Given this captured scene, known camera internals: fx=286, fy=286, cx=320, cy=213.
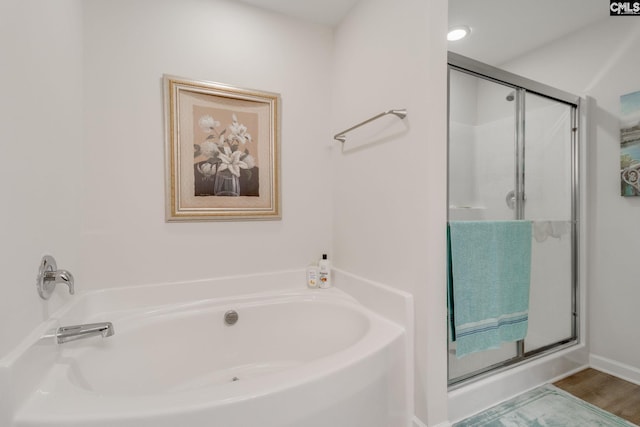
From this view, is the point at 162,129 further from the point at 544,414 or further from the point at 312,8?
the point at 544,414

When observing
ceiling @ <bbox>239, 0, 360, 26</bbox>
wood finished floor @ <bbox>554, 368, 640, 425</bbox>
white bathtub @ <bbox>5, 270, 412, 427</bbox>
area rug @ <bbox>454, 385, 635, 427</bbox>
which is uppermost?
ceiling @ <bbox>239, 0, 360, 26</bbox>

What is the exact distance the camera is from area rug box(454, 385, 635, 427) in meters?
1.37

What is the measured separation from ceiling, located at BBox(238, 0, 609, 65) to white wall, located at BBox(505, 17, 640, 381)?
16 centimetres

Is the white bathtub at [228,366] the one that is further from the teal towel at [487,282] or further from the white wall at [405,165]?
the teal towel at [487,282]

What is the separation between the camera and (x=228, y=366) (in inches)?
60.2

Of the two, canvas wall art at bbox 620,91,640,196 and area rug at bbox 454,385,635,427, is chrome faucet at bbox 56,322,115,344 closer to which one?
area rug at bbox 454,385,635,427

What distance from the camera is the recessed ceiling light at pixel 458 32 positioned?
80.9 inches

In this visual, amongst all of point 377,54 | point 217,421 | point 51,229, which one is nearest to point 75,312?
point 51,229

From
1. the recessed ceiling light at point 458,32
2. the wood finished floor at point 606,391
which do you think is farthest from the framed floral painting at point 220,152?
the wood finished floor at point 606,391

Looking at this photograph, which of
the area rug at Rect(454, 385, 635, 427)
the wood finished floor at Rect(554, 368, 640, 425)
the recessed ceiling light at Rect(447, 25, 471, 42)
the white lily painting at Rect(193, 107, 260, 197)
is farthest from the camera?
the recessed ceiling light at Rect(447, 25, 471, 42)

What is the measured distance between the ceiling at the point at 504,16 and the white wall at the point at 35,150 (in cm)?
107

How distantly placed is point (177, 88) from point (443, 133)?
1.38m

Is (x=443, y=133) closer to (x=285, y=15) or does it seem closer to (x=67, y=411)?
(x=285, y=15)

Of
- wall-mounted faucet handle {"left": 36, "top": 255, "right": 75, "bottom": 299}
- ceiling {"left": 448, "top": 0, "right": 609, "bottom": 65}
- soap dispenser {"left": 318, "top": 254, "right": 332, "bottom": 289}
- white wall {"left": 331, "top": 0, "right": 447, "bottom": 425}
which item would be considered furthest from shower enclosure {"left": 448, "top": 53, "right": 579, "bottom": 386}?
wall-mounted faucet handle {"left": 36, "top": 255, "right": 75, "bottom": 299}
